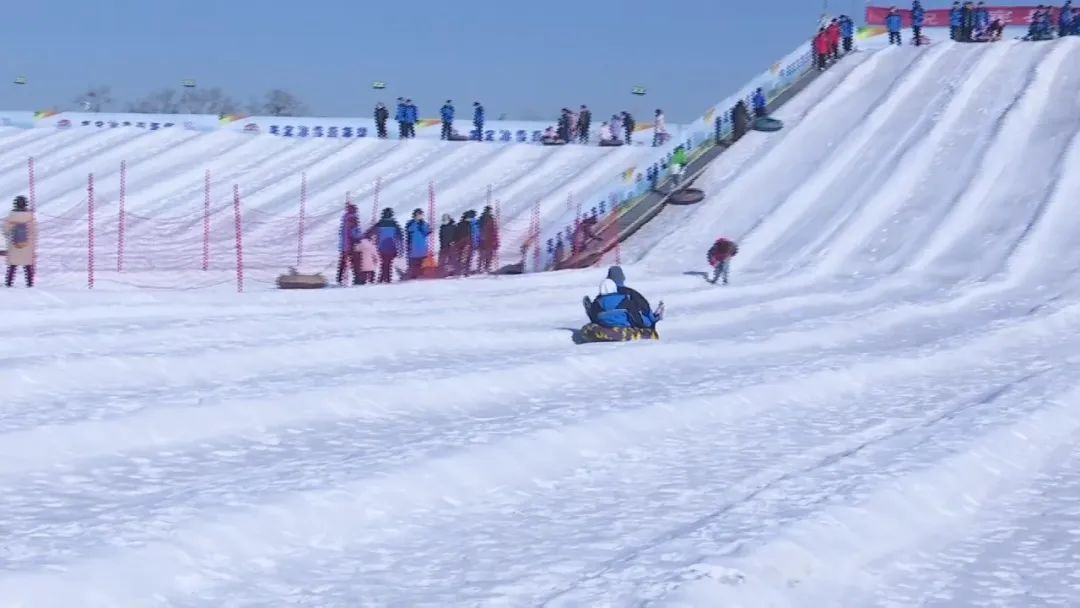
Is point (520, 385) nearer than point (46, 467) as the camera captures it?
No

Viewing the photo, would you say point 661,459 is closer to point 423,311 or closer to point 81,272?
point 423,311

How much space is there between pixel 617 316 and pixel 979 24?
2148 centimetres

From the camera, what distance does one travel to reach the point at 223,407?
7309mm

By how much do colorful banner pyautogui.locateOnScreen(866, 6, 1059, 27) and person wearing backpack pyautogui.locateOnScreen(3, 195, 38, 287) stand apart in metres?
21.6

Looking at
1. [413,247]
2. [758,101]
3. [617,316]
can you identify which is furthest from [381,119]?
[617,316]

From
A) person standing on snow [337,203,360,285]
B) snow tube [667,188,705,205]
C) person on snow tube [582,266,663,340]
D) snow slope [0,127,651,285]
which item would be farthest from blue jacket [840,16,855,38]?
person on snow tube [582,266,663,340]

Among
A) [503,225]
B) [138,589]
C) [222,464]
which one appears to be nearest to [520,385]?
[222,464]

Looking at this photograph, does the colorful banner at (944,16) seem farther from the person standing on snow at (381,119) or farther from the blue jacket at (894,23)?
the person standing on snow at (381,119)

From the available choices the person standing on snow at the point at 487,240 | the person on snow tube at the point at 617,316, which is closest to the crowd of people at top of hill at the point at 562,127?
the person standing on snow at the point at 487,240

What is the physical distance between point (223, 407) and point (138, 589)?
2.89m

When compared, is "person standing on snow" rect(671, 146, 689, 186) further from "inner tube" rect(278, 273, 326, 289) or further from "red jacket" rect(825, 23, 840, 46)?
"inner tube" rect(278, 273, 326, 289)

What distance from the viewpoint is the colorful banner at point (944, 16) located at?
96.7 ft

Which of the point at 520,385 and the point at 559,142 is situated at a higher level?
the point at 559,142

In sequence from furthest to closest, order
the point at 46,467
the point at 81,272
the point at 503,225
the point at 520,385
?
the point at 503,225
the point at 81,272
the point at 520,385
the point at 46,467
